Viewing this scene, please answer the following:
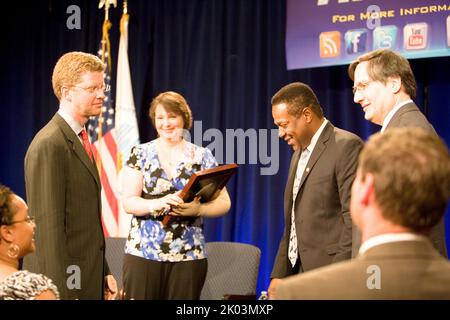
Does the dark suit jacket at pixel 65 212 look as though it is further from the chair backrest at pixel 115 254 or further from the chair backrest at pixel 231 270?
the chair backrest at pixel 115 254

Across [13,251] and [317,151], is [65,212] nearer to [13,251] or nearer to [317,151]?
[13,251]

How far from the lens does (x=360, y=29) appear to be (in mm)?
5000

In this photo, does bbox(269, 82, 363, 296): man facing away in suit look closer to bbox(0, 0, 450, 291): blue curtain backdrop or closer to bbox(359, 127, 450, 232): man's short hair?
bbox(359, 127, 450, 232): man's short hair

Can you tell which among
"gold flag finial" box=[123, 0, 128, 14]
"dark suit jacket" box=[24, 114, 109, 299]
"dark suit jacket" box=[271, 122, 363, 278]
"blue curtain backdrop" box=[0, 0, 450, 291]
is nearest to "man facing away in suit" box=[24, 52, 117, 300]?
"dark suit jacket" box=[24, 114, 109, 299]

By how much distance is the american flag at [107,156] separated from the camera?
18.7ft

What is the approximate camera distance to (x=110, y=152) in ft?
19.0

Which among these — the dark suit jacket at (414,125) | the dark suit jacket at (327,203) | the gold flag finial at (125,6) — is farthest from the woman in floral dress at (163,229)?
the gold flag finial at (125,6)

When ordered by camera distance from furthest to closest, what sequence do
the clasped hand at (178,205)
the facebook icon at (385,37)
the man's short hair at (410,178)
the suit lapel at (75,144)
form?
1. the facebook icon at (385,37)
2. the clasped hand at (178,205)
3. the suit lapel at (75,144)
4. the man's short hair at (410,178)

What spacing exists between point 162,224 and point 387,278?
2.38m

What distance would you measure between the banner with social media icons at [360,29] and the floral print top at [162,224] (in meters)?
1.83

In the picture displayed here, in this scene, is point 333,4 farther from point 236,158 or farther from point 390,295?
point 390,295

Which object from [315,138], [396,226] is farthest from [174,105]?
[396,226]

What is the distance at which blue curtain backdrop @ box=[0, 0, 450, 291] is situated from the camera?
547 centimetres
